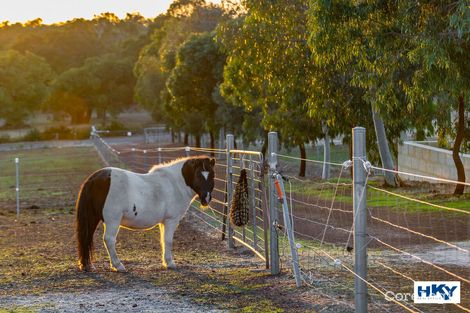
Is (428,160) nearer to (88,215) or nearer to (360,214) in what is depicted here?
(88,215)

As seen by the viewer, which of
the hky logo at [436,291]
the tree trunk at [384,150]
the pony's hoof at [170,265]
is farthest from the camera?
the tree trunk at [384,150]

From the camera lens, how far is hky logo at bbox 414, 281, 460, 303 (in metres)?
8.32

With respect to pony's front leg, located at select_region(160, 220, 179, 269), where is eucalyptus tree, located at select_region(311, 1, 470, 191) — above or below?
above

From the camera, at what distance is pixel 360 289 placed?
326 inches

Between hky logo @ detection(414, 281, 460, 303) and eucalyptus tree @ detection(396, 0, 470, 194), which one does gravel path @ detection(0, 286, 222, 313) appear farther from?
eucalyptus tree @ detection(396, 0, 470, 194)

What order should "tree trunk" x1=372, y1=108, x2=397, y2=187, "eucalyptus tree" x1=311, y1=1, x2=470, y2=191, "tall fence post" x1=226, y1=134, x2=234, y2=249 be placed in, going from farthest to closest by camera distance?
"tree trunk" x1=372, y1=108, x2=397, y2=187, "eucalyptus tree" x1=311, y1=1, x2=470, y2=191, "tall fence post" x1=226, y1=134, x2=234, y2=249

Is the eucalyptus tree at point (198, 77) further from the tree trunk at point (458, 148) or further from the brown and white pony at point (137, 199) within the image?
the brown and white pony at point (137, 199)

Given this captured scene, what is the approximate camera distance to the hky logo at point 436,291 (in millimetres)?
8320

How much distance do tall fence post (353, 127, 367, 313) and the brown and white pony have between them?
5.22 meters

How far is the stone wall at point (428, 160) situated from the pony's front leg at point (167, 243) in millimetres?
14345

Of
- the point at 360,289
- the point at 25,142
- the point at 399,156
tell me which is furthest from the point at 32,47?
the point at 360,289

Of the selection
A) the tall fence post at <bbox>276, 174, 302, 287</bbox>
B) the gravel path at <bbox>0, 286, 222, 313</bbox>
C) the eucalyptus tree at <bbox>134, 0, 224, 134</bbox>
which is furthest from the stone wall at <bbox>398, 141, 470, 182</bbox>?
the eucalyptus tree at <bbox>134, 0, 224, 134</bbox>

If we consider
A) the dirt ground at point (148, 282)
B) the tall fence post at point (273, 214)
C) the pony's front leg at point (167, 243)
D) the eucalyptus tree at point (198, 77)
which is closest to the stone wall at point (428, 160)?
the dirt ground at point (148, 282)

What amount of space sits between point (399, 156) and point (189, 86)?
895 inches
